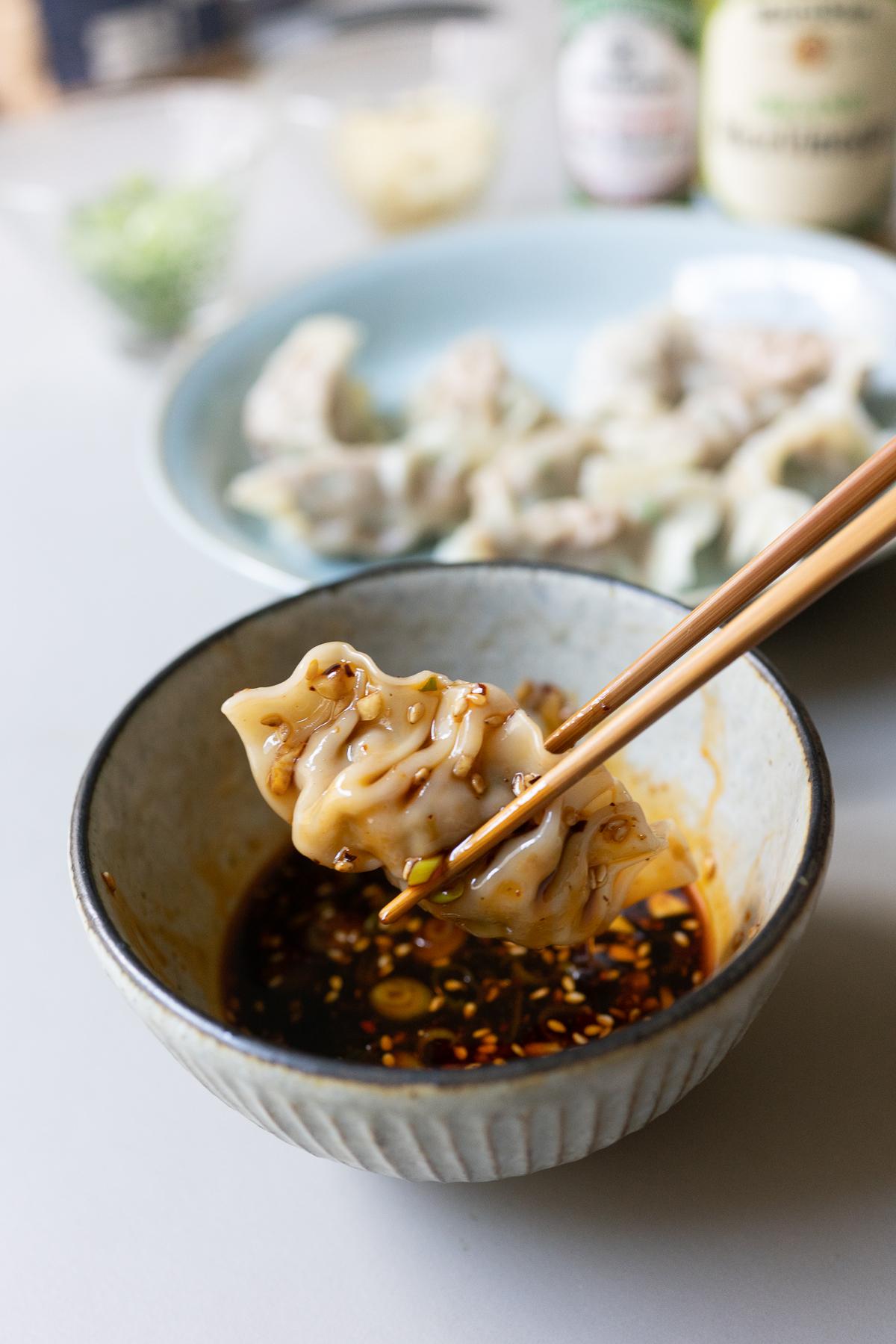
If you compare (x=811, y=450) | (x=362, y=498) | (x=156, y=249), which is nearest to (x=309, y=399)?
(x=362, y=498)

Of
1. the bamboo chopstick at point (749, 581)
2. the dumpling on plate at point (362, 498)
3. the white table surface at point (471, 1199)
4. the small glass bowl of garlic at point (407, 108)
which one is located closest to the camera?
the bamboo chopstick at point (749, 581)

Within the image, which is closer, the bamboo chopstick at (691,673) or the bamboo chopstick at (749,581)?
the bamboo chopstick at (691,673)

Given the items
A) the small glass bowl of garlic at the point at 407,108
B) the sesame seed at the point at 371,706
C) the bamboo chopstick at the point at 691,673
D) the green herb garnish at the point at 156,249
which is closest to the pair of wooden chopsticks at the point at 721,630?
the bamboo chopstick at the point at 691,673

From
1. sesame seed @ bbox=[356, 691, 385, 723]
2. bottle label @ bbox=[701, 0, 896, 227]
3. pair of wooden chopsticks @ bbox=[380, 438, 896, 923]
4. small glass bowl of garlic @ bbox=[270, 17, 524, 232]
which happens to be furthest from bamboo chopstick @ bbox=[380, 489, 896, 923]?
small glass bowl of garlic @ bbox=[270, 17, 524, 232]

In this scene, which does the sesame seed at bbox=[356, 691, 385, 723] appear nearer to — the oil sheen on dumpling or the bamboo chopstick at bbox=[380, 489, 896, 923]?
the oil sheen on dumpling

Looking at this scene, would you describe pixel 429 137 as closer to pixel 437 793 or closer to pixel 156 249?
pixel 156 249

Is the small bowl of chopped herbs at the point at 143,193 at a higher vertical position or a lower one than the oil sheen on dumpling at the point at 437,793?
higher

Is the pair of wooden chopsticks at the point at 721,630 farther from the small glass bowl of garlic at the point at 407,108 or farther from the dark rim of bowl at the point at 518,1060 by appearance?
the small glass bowl of garlic at the point at 407,108

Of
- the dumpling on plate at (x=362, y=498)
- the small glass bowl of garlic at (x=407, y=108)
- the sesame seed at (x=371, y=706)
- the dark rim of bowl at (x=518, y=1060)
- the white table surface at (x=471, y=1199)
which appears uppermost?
the small glass bowl of garlic at (x=407, y=108)
